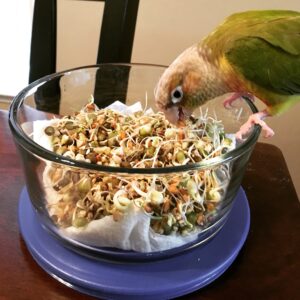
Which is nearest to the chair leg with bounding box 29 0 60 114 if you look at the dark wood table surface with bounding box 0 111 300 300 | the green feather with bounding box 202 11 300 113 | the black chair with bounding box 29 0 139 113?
the black chair with bounding box 29 0 139 113

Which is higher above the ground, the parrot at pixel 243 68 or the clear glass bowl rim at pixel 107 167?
the parrot at pixel 243 68

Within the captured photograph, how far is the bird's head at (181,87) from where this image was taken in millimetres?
527

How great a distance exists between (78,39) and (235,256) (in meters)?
0.82

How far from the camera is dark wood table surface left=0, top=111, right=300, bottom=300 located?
1.36 feet

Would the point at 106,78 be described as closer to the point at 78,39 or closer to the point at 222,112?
the point at 222,112

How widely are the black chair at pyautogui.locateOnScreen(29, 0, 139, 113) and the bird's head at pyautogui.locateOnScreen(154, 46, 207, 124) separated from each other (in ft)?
0.43

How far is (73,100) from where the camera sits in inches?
25.0

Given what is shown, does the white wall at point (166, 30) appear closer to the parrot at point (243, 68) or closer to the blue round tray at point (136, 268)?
the parrot at point (243, 68)

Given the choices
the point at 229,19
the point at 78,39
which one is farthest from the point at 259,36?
the point at 78,39

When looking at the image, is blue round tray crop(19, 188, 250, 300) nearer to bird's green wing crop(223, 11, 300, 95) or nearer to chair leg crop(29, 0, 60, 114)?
bird's green wing crop(223, 11, 300, 95)

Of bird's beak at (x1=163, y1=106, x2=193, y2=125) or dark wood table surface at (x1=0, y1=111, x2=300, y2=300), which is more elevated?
bird's beak at (x1=163, y1=106, x2=193, y2=125)

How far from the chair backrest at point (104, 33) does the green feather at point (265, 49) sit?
0.79 ft

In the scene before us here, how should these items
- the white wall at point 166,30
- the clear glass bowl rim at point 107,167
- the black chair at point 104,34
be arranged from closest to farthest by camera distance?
the clear glass bowl rim at point 107,167 < the black chair at point 104,34 < the white wall at point 166,30

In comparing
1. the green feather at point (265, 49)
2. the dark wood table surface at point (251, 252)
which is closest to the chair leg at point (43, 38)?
the dark wood table surface at point (251, 252)
